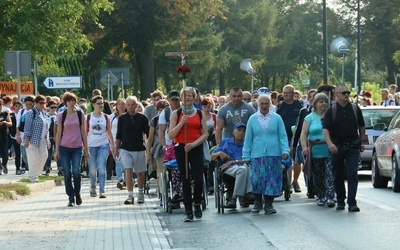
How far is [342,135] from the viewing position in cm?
1670

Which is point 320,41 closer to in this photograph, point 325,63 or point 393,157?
point 325,63

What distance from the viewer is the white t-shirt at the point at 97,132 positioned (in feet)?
68.7

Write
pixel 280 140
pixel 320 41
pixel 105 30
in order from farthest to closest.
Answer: pixel 320 41
pixel 105 30
pixel 280 140

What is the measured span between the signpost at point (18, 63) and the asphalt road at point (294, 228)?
31.0ft

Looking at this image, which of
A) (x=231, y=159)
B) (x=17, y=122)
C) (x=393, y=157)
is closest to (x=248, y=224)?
(x=231, y=159)

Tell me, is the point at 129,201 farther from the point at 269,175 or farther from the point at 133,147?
the point at 269,175

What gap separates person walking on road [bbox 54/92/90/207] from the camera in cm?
1912

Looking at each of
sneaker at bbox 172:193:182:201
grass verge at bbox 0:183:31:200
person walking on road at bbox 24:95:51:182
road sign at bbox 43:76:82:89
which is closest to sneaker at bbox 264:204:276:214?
sneaker at bbox 172:193:182:201

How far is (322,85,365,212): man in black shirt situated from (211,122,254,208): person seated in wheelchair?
1.23m

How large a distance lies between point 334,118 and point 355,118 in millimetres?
286

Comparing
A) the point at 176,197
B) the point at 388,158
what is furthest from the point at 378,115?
the point at 176,197

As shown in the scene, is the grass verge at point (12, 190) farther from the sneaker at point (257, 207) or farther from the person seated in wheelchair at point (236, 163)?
the sneaker at point (257, 207)

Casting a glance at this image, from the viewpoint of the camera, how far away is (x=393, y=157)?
2077 centimetres

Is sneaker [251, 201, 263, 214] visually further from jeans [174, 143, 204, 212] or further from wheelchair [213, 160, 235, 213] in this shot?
jeans [174, 143, 204, 212]
